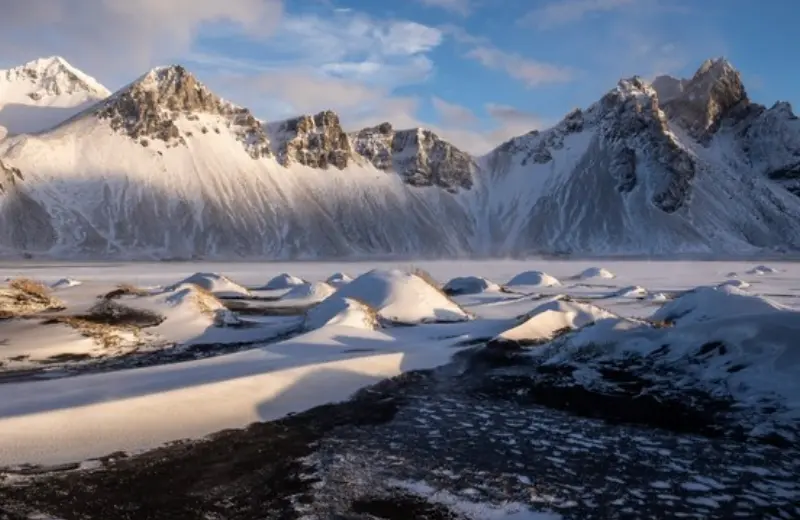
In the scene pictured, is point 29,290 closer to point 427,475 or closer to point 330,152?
point 427,475

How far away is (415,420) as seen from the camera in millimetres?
11203

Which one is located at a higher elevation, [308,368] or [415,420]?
[308,368]

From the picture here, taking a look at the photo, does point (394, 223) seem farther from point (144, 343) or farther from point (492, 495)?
point (492, 495)

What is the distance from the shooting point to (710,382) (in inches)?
523

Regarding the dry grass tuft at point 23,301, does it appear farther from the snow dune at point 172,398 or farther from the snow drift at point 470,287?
the snow drift at point 470,287

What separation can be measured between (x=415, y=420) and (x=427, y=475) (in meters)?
2.85

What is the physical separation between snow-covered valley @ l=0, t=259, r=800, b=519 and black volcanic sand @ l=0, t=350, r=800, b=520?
0.11ft

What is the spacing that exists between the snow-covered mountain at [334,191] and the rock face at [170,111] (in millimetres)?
382

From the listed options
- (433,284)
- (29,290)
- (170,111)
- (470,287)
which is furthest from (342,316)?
(170,111)

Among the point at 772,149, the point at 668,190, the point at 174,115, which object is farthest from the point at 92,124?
the point at 772,149

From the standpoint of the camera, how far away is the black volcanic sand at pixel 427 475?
23.6 feet

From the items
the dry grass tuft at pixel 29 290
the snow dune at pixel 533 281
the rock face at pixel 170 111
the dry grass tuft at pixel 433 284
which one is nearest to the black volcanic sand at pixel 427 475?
the dry grass tuft at pixel 433 284

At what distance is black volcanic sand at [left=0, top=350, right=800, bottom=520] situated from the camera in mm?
7191

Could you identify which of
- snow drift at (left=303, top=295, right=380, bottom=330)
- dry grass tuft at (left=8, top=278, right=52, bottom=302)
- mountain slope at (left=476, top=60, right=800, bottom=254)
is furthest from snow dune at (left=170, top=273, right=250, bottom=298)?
mountain slope at (left=476, top=60, right=800, bottom=254)
